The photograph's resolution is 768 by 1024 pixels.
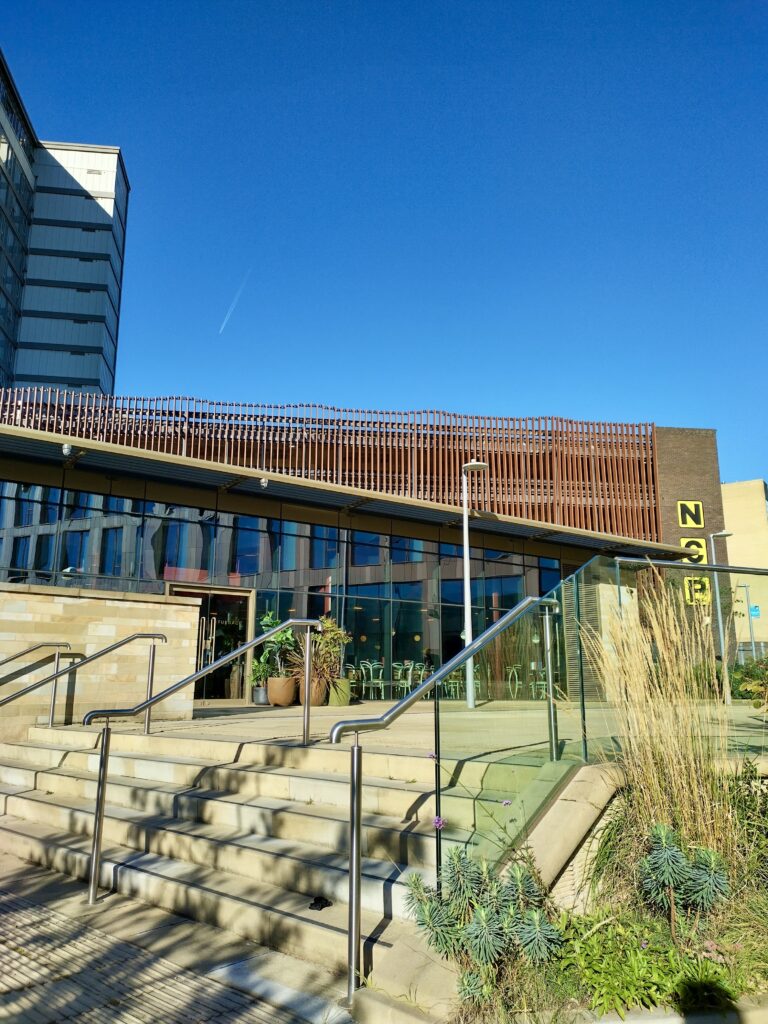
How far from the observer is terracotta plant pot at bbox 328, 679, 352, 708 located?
518 inches

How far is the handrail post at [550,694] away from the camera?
450 centimetres

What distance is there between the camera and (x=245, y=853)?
4.53m

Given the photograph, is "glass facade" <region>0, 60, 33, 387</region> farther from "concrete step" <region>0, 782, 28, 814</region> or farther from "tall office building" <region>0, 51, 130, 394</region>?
"concrete step" <region>0, 782, 28, 814</region>

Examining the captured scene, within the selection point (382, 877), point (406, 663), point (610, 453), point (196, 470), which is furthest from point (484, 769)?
point (610, 453)

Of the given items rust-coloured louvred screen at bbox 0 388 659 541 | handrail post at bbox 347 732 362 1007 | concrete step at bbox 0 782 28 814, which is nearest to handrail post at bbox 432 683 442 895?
handrail post at bbox 347 732 362 1007

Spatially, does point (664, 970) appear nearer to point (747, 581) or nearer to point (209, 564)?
point (747, 581)

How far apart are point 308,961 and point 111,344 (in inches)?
2134

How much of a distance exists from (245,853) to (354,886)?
141 centimetres

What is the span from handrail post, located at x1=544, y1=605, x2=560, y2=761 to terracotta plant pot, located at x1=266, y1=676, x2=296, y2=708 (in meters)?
8.81

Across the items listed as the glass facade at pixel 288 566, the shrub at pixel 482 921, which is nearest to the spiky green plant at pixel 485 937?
the shrub at pixel 482 921

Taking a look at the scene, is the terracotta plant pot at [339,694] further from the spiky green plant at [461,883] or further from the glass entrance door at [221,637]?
the spiky green plant at [461,883]

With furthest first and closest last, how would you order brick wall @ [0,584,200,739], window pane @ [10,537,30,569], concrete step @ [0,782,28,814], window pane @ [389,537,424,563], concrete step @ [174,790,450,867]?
window pane @ [389,537,424,563]
window pane @ [10,537,30,569]
brick wall @ [0,584,200,739]
concrete step @ [0,782,28,814]
concrete step @ [174,790,450,867]

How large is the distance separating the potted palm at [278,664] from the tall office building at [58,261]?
1479 inches

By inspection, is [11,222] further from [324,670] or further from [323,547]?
[324,670]
